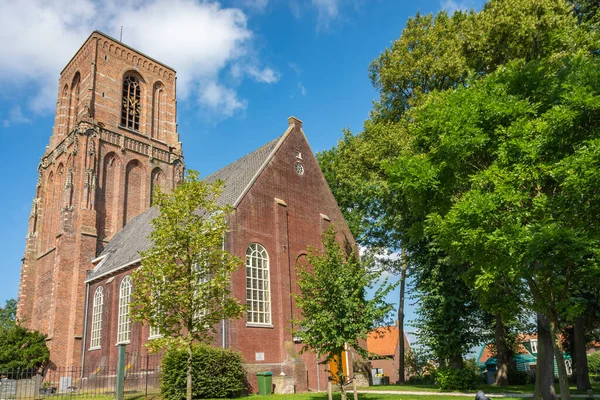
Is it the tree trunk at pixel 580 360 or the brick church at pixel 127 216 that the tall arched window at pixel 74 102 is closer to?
the brick church at pixel 127 216

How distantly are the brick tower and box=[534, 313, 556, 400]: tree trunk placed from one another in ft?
95.9

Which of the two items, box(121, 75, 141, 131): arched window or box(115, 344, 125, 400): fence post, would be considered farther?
box(121, 75, 141, 131): arched window

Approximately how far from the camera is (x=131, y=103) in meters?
43.7

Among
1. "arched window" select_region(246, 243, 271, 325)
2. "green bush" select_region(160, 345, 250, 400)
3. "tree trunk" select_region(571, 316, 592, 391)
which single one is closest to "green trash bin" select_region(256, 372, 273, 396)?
"green bush" select_region(160, 345, 250, 400)

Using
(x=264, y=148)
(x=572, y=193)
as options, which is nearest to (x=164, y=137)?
(x=264, y=148)

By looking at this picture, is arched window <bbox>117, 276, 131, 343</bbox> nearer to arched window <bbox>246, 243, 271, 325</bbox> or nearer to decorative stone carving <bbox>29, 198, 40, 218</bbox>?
arched window <bbox>246, 243, 271, 325</bbox>

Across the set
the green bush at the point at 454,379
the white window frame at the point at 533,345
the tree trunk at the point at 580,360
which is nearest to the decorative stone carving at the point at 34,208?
the green bush at the point at 454,379

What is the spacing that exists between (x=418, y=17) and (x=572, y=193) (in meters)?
18.4

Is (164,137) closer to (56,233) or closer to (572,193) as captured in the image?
(56,233)

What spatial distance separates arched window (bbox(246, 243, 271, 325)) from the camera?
2311cm

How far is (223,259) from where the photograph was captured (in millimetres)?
15844

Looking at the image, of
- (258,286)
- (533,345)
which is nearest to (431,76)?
(258,286)

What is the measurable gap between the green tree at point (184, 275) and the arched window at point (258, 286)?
285 inches

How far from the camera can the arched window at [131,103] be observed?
42.9 meters
